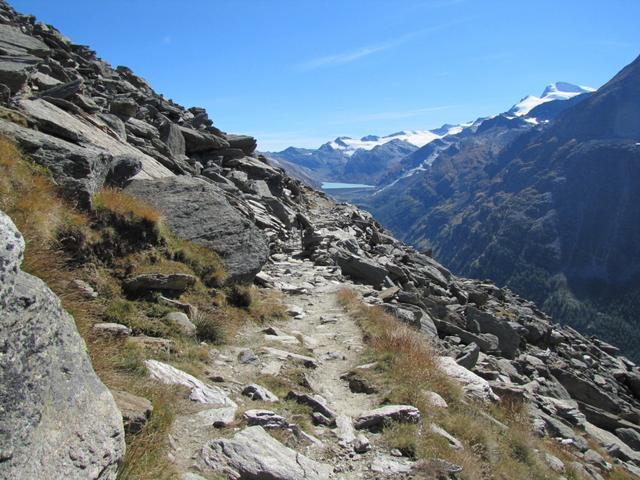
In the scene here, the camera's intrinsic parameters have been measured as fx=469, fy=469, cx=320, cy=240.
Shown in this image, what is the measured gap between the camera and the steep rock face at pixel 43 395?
13.6ft

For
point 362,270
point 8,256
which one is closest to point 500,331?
point 362,270

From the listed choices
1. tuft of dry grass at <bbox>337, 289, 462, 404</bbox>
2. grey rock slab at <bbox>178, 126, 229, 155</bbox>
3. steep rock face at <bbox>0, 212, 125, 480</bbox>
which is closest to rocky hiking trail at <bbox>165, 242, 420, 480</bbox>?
tuft of dry grass at <bbox>337, 289, 462, 404</bbox>

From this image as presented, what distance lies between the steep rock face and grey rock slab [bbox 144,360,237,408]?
3154 millimetres

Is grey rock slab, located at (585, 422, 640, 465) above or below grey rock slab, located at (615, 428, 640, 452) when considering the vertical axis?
above

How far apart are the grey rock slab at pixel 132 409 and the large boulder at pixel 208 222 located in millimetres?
7946

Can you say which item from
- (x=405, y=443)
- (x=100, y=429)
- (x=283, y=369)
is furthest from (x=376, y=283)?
(x=100, y=429)

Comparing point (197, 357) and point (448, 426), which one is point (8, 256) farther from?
point (448, 426)

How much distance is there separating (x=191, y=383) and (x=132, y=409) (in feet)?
8.11

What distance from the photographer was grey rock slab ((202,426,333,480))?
6.77 metres

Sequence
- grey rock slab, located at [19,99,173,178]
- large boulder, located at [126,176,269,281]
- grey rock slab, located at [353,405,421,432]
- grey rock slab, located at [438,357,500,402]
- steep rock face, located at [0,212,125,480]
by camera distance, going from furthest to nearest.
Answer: grey rock slab, located at [19,99,173,178] → large boulder, located at [126,176,269,281] → grey rock slab, located at [438,357,500,402] → grey rock slab, located at [353,405,421,432] → steep rock face, located at [0,212,125,480]

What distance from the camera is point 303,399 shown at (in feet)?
31.7

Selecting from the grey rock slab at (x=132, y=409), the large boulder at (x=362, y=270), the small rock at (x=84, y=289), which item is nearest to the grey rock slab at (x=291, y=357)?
the small rock at (x=84, y=289)

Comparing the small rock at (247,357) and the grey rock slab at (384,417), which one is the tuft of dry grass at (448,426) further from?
the small rock at (247,357)

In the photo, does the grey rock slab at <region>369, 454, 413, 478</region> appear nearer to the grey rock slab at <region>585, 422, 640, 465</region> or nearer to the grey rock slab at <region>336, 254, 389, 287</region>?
the grey rock slab at <region>585, 422, 640, 465</region>
